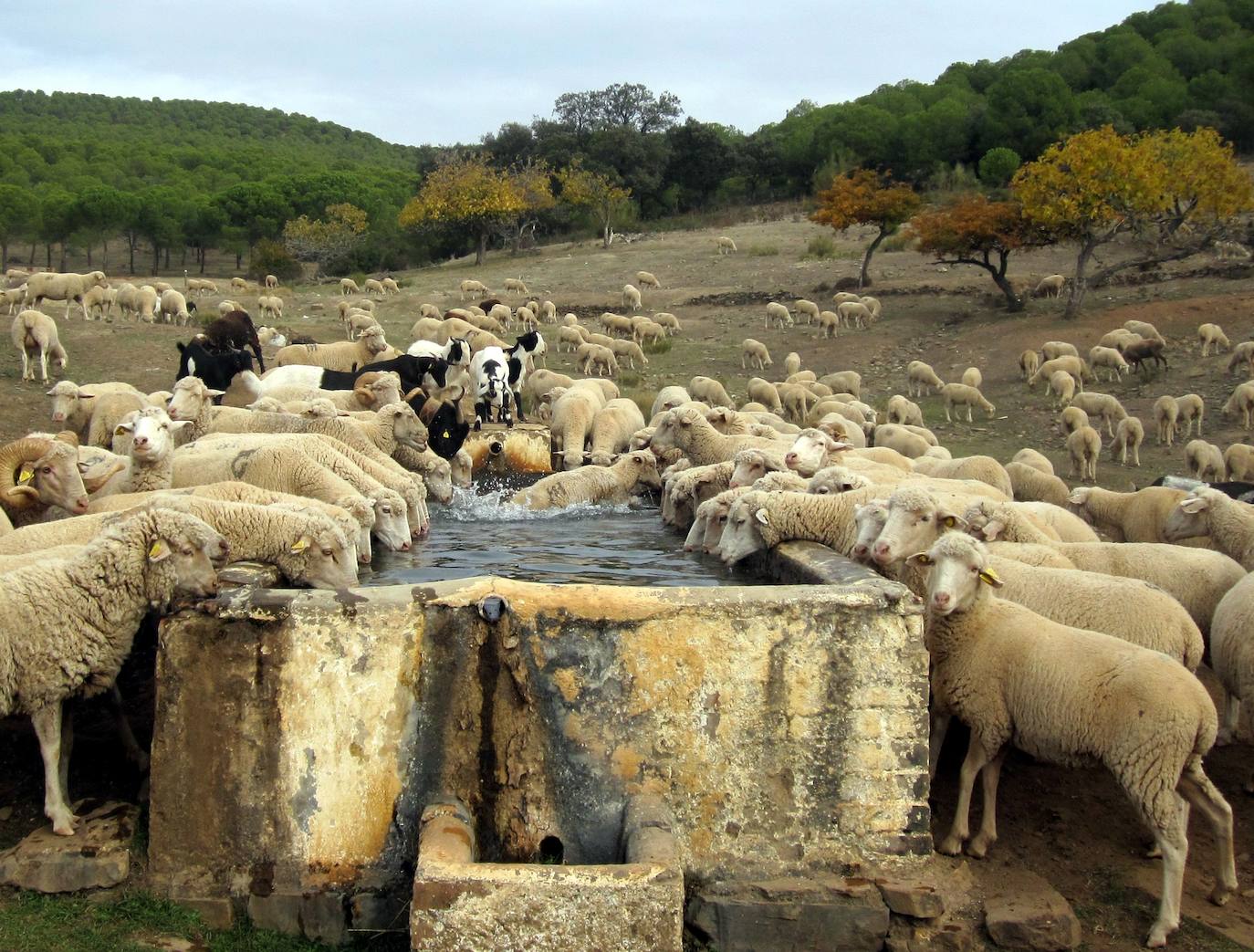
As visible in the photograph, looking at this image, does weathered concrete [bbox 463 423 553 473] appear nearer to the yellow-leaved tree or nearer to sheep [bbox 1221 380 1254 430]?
sheep [bbox 1221 380 1254 430]

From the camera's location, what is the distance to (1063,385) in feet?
77.6

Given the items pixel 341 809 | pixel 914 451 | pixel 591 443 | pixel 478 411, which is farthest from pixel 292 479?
pixel 914 451

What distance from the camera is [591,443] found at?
14609mm

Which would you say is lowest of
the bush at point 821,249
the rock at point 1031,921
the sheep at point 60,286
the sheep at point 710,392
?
the rock at point 1031,921

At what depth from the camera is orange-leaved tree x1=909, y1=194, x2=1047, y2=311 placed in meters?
31.7

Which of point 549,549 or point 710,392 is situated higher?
point 710,392

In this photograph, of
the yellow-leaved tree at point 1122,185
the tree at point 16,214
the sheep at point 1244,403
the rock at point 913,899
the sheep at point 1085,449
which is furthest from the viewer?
the tree at point 16,214

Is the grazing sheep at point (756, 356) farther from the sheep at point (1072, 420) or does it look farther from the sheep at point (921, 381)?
the sheep at point (1072, 420)

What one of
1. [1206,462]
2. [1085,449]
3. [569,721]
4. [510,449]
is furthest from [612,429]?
[569,721]

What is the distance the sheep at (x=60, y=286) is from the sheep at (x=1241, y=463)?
2337 centimetres

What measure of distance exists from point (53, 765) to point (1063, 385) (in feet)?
71.0

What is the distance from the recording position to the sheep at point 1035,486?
12.5 meters

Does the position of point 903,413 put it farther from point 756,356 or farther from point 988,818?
point 988,818

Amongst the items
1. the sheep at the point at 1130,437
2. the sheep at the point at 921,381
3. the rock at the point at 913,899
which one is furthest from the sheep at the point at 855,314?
the rock at the point at 913,899
